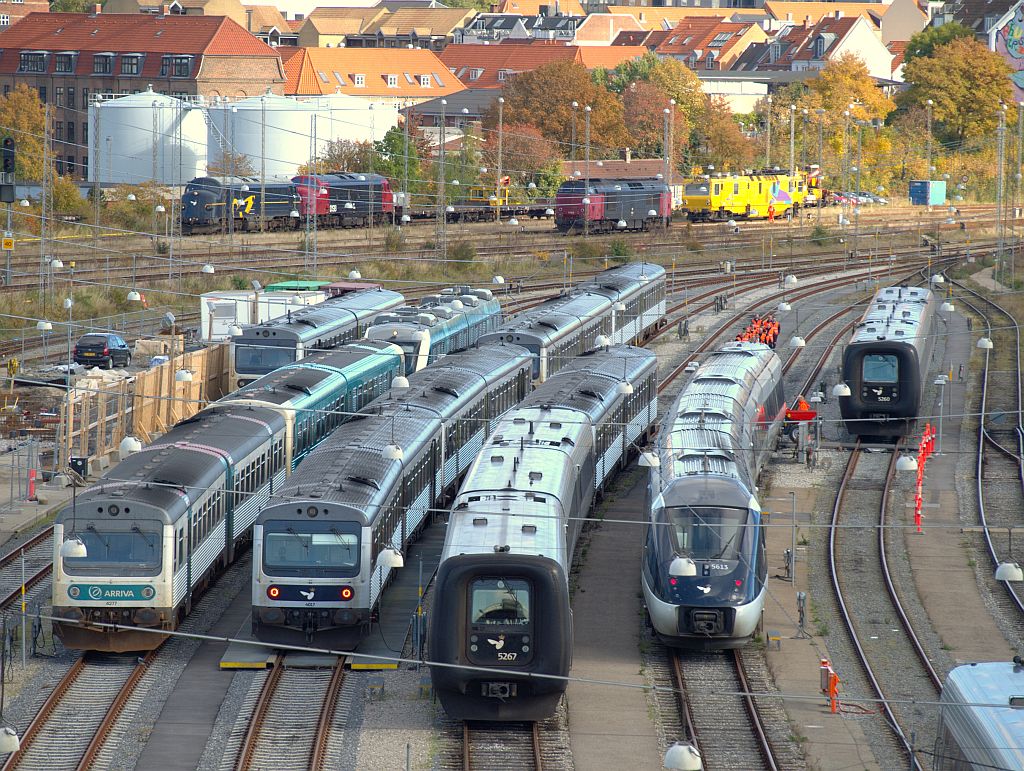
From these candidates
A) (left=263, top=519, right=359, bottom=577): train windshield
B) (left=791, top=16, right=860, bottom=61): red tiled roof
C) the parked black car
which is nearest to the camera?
(left=263, top=519, right=359, bottom=577): train windshield

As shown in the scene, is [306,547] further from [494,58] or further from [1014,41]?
[494,58]

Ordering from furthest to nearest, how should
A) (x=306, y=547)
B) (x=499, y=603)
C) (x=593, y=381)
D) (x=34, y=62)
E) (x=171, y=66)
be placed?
1. (x=34, y=62)
2. (x=171, y=66)
3. (x=593, y=381)
4. (x=306, y=547)
5. (x=499, y=603)

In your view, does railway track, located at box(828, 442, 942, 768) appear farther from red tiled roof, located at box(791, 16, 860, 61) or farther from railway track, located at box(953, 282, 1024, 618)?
red tiled roof, located at box(791, 16, 860, 61)

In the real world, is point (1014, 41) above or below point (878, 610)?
above

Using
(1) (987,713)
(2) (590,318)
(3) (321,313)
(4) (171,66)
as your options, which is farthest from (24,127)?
(1) (987,713)

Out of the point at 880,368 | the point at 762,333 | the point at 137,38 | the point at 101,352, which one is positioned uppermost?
the point at 137,38

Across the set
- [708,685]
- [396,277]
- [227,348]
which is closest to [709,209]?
[396,277]

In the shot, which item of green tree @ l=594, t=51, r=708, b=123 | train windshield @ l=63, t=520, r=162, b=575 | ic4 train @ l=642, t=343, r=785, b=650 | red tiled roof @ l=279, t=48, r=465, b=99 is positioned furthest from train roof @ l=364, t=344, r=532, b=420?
red tiled roof @ l=279, t=48, r=465, b=99

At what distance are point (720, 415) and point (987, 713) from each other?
14.1 meters

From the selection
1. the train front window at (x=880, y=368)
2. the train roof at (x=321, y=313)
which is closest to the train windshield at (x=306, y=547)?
the train roof at (x=321, y=313)

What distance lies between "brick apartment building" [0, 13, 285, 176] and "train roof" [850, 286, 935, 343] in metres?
66.8

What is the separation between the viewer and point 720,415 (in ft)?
99.2

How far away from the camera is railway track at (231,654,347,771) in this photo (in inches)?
818

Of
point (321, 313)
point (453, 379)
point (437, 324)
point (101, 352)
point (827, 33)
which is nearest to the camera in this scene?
point (453, 379)
